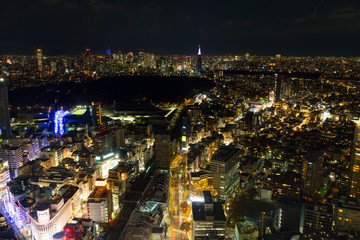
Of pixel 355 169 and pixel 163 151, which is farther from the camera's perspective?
pixel 163 151

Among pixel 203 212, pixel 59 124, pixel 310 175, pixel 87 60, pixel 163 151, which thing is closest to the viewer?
pixel 203 212

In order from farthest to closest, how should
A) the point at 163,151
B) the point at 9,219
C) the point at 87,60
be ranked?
the point at 87,60 → the point at 163,151 → the point at 9,219

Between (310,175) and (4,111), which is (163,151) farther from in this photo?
(4,111)

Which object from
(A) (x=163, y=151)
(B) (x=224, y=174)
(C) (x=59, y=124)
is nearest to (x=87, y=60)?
(C) (x=59, y=124)

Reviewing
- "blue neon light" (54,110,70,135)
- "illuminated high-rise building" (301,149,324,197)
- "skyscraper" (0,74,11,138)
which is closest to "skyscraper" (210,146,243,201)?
"illuminated high-rise building" (301,149,324,197)

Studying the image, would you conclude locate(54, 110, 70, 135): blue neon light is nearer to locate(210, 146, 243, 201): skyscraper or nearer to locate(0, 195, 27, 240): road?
locate(0, 195, 27, 240): road

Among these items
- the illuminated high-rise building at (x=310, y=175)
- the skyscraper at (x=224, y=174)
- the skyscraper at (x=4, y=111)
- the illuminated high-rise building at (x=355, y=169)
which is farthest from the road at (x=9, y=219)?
the illuminated high-rise building at (x=355, y=169)
